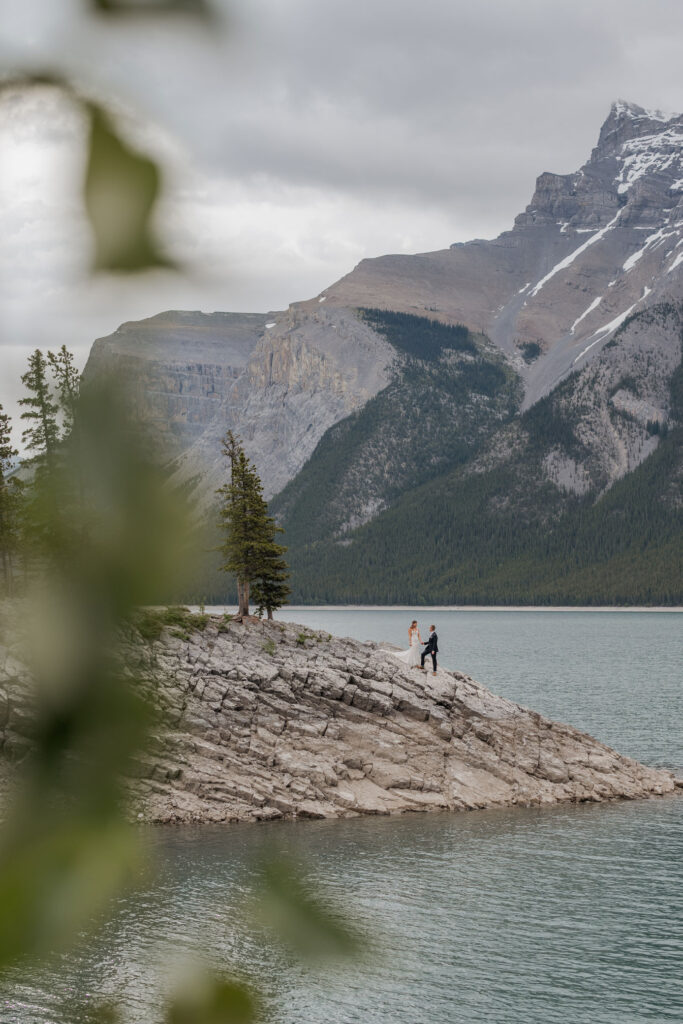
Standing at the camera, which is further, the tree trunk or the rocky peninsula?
the tree trunk

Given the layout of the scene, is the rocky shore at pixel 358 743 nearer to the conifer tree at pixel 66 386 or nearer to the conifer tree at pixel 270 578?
the conifer tree at pixel 270 578

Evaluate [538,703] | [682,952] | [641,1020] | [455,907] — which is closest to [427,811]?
[455,907]

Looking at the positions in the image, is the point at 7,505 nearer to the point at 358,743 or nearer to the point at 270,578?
the point at 358,743

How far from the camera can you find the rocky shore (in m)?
33.6

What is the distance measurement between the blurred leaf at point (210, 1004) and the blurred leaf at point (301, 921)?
11 cm

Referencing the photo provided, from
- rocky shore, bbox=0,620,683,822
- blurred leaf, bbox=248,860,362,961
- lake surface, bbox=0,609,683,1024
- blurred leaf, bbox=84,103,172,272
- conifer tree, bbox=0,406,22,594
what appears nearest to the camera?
blurred leaf, bbox=84,103,172,272

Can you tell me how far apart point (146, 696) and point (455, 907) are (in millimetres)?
25484

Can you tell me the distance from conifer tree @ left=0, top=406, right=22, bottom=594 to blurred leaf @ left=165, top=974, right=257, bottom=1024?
0.70 meters

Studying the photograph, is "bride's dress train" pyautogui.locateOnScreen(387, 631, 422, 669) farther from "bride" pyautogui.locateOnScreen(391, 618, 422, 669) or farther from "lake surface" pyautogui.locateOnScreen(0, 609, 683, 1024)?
"lake surface" pyautogui.locateOnScreen(0, 609, 683, 1024)

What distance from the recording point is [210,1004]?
1614mm

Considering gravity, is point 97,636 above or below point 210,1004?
above

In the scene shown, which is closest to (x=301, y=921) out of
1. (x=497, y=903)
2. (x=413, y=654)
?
(x=497, y=903)

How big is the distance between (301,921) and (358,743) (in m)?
34.7

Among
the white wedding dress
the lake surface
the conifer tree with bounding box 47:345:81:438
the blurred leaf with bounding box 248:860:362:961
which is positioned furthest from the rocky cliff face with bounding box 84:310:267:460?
the white wedding dress
